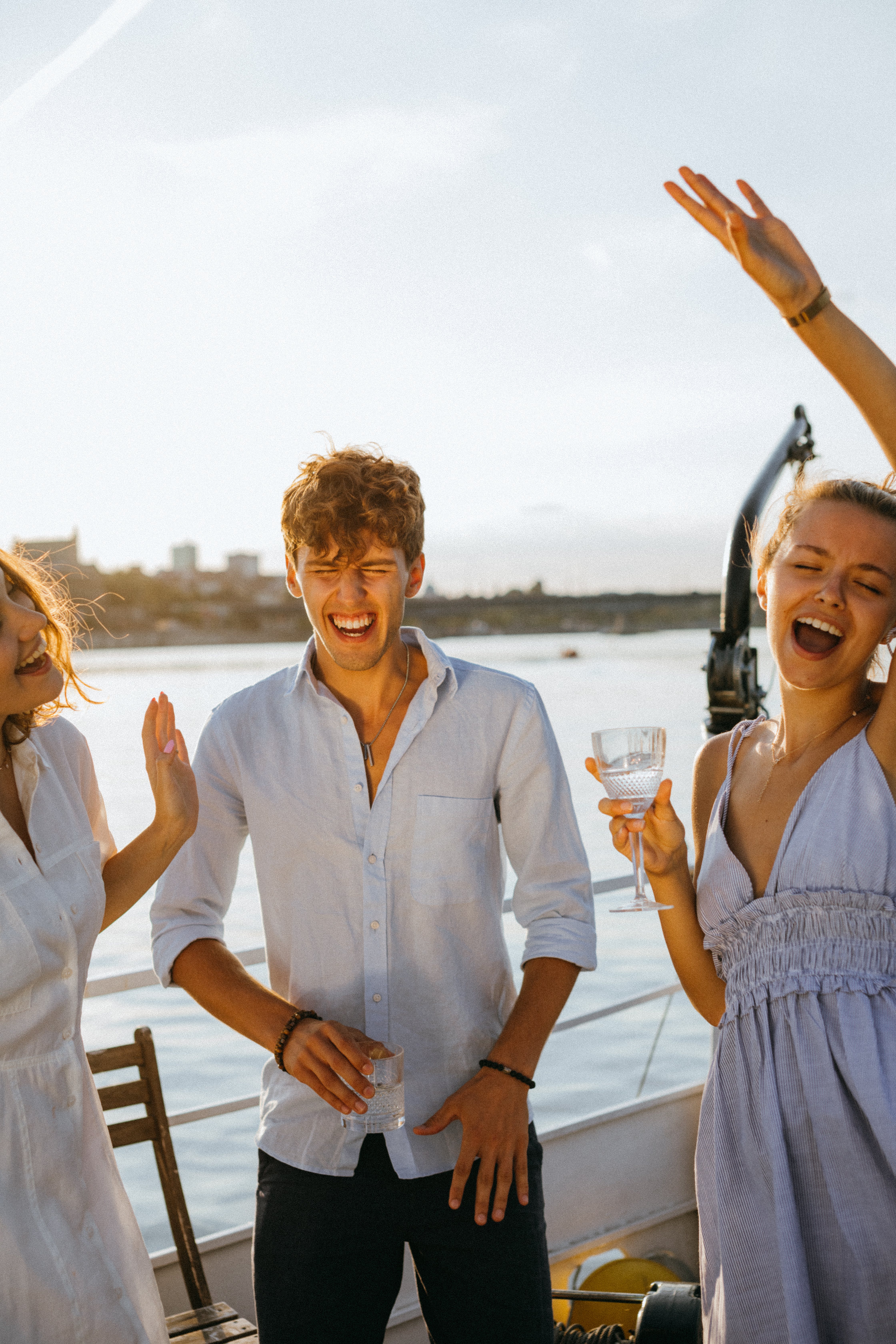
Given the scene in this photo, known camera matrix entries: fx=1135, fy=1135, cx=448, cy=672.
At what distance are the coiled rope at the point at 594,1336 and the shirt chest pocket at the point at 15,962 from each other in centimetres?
168

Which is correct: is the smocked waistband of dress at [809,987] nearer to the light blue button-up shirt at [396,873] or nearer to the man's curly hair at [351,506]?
the light blue button-up shirt at [396,873]

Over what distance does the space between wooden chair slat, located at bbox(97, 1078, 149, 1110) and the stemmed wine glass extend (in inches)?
49.6

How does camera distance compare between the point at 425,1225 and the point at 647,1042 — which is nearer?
the point at 425,1225

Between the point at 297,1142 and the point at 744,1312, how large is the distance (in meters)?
0.69

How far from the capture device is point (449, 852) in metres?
1.85

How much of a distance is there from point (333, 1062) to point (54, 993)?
395 mm

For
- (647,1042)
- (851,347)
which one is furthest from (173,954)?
(647,1042)

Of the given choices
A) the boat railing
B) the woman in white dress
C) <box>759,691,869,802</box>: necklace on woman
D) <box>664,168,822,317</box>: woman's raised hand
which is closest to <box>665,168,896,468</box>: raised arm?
<box>664,168,822,317</box>: woman's raised hand

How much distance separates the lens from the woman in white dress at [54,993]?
142 cm

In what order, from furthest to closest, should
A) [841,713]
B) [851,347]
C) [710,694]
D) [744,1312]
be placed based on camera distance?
[710,694] → [841,713] → [851,347] → [744,1312]

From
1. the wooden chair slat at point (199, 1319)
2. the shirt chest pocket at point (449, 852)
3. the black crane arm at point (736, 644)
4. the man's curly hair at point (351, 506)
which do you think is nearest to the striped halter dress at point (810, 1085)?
the shirt chest pocket at point (449, 852)

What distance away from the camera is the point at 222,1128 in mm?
8719

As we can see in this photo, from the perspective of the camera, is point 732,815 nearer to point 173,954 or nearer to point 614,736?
point 614,736

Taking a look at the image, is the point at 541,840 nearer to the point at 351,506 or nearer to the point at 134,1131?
the point at 351,506
